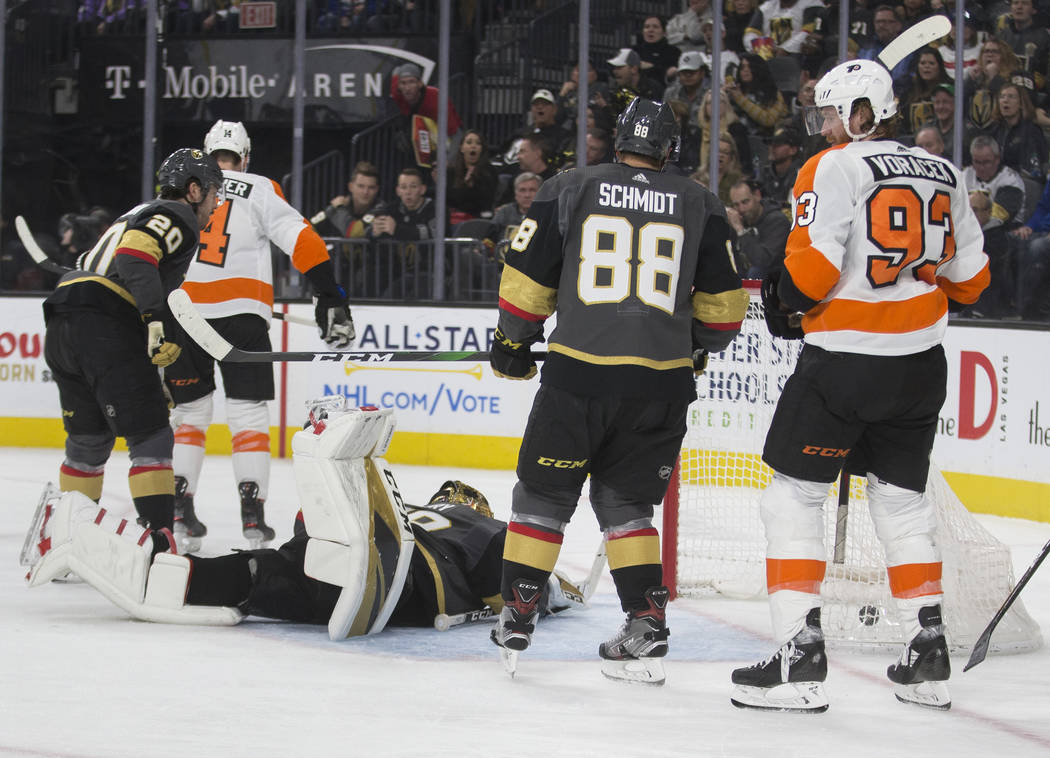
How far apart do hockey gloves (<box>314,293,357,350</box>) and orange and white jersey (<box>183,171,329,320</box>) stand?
26cm

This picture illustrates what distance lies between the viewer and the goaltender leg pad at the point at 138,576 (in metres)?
3.48

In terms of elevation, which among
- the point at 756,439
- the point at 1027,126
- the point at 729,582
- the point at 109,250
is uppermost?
the point at 1027,126

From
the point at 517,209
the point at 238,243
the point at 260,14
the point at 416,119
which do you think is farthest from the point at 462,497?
the point at 260,14

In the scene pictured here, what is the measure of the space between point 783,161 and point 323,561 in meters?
4.89

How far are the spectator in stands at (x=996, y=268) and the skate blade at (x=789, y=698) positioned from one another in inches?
136

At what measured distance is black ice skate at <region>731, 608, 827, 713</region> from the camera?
2959 mm

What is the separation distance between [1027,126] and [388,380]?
3.33 metres

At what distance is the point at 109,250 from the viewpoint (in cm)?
405

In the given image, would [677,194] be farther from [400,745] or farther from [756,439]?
[756,439]

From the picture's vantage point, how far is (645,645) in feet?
10.4

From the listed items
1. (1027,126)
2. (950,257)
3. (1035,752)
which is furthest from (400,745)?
(1027,126)

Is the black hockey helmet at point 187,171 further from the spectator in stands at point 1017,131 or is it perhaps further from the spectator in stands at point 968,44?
the spectator in stands at point 968,44

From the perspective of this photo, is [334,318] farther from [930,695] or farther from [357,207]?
[357,207]

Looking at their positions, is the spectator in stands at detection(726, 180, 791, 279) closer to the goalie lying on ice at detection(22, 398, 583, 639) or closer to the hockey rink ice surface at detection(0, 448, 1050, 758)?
the hockey rink ice surface at detection(0, 448, 1050, 758)
